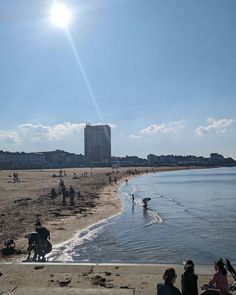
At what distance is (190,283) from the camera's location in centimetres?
938

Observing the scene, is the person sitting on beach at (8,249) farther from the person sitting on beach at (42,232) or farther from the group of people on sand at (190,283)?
the group of people on sand at (190,283)

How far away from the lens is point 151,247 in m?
21.0

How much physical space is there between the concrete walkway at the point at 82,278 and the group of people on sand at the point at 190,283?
1.00 meters

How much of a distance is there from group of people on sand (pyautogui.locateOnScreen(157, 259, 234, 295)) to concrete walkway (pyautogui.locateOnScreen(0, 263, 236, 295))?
3.28ft

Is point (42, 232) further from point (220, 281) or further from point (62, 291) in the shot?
point (220, 281)

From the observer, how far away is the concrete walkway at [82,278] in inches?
443

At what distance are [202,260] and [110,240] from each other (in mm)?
6022

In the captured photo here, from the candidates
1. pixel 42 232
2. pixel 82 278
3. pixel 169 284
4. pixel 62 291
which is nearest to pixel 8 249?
pixel 42 232

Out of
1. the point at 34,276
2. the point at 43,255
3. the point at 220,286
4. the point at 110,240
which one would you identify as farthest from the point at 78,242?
the point at 220,286

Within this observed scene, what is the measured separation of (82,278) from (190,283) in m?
4.29

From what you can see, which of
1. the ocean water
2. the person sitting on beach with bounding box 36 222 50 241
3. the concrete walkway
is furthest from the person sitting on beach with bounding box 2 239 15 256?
the concrete walkway

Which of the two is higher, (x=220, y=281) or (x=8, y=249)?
(x=220, y=281)

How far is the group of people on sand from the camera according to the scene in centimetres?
813

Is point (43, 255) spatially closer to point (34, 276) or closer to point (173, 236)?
point (34, 276)
